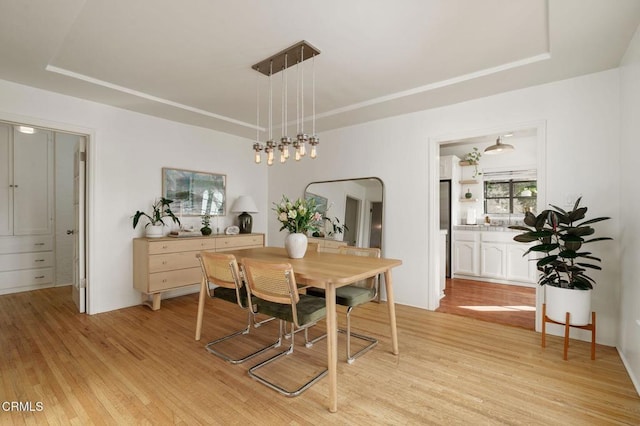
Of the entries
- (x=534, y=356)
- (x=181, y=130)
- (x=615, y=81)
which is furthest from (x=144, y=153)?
(x=615, y=81)

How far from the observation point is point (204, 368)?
91.7 inches

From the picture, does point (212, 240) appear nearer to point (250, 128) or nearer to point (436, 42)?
point (250, 128)

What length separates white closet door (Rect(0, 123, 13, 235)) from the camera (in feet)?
14.6

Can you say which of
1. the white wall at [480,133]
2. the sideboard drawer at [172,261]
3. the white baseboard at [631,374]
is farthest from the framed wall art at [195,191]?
the white baseboard at [631,374]

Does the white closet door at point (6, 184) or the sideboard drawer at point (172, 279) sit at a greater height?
the white closet door at point (6, 184)

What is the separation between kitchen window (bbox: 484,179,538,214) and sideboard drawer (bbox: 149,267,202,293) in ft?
16.9

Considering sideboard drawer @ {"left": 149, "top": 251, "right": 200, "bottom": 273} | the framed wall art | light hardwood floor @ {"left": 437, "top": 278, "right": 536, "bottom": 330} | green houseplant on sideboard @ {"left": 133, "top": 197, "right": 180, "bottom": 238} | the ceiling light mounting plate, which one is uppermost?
the ceiling light mounting plate

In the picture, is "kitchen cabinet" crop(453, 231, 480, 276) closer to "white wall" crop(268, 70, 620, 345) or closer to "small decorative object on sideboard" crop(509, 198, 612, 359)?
"white wall" crop(268, 70, 620, 345)

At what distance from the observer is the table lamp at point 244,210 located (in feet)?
15.7

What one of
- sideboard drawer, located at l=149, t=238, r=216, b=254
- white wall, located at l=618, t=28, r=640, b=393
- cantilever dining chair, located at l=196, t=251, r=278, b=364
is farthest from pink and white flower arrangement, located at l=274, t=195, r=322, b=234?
white wall, located at l=618, t=28, r=640, b=393

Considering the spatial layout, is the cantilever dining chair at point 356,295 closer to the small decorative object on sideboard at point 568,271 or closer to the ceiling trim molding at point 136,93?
the small decorative object on sideboard at point 568,271

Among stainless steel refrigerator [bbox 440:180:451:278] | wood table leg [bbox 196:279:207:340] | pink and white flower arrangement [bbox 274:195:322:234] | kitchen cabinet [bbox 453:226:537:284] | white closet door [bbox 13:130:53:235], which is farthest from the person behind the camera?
stainless steel refrigerator [bbox 440:180:451:278]

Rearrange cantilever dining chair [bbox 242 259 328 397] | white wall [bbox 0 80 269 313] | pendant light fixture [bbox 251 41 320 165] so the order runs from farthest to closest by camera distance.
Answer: white wall [bbox 0 80 269 313], pendant light fixture [bbox 251 41 320 165], cantilever dining chair [bbox 242 259 328 397]

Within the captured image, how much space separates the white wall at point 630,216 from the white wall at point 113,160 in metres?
4.74
